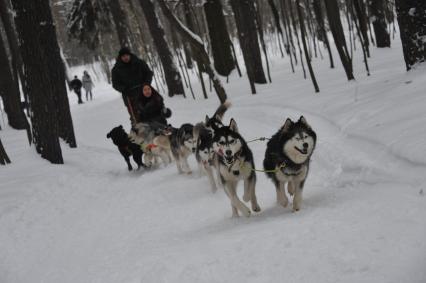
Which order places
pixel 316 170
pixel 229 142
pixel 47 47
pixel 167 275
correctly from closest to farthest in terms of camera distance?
pixel 167 275
pixel 229 142
pixel 316 170
pixel 47 47

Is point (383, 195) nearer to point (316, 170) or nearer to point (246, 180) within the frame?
point (246, 180)

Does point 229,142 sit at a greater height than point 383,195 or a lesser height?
greater

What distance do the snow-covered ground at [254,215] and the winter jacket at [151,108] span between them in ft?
3.59

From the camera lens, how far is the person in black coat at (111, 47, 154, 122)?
Answer: 28.8ft

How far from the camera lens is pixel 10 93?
15.1 meters

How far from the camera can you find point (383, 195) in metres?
4.29

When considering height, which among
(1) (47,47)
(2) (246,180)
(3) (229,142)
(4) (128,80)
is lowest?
(2) (246,180)

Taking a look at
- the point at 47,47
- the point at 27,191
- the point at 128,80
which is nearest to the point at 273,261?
the point at 27,191

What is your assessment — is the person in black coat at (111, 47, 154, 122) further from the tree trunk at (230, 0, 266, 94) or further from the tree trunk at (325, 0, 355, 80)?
the tree trunk at (230, 0, 266, 94)

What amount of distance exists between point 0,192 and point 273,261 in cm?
474

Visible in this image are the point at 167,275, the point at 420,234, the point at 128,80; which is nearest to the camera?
the point at 420,234

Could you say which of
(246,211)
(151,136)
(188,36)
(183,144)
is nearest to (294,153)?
(246,211)

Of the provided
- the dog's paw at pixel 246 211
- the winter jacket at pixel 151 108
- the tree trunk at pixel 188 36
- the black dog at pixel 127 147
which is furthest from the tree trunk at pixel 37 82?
the dog's paw at pixel 246 211

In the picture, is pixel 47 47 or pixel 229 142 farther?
pixel 47 47
